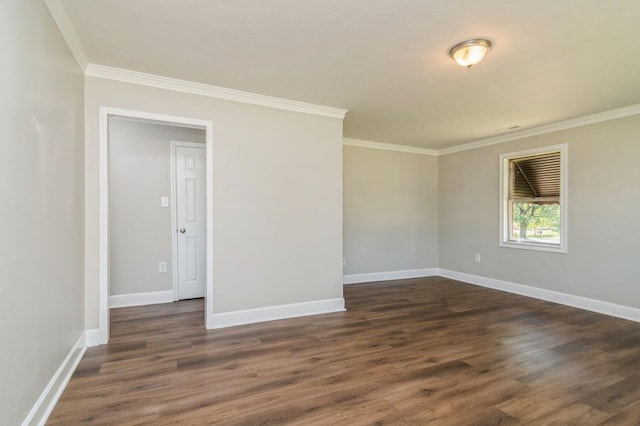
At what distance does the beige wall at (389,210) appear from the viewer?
5.40 meters

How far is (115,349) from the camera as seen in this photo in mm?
2752

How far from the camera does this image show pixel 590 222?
4.00 m

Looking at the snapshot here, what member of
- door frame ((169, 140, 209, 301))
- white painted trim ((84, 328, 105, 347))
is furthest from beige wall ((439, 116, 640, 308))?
white painted trim ((84, 328, 105, 347))

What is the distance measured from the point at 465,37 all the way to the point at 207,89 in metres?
2.31

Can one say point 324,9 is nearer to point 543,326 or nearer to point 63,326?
point 63,326

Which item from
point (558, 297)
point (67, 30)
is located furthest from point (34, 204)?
point (558, 297)

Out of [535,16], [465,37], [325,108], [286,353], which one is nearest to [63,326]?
[286,353]

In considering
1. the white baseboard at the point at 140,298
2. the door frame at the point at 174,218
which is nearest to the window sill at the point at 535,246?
the door frame at the point at 174,218

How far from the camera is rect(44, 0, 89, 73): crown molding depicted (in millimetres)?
1929

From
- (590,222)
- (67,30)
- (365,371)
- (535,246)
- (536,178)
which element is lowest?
(365,371)

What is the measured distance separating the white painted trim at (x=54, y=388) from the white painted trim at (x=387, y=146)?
14.0 ft

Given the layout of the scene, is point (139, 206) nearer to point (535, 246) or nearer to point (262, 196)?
point (262, 196)

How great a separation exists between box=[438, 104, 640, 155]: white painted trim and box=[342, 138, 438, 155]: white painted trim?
496 mm

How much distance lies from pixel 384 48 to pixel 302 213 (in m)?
1.92
